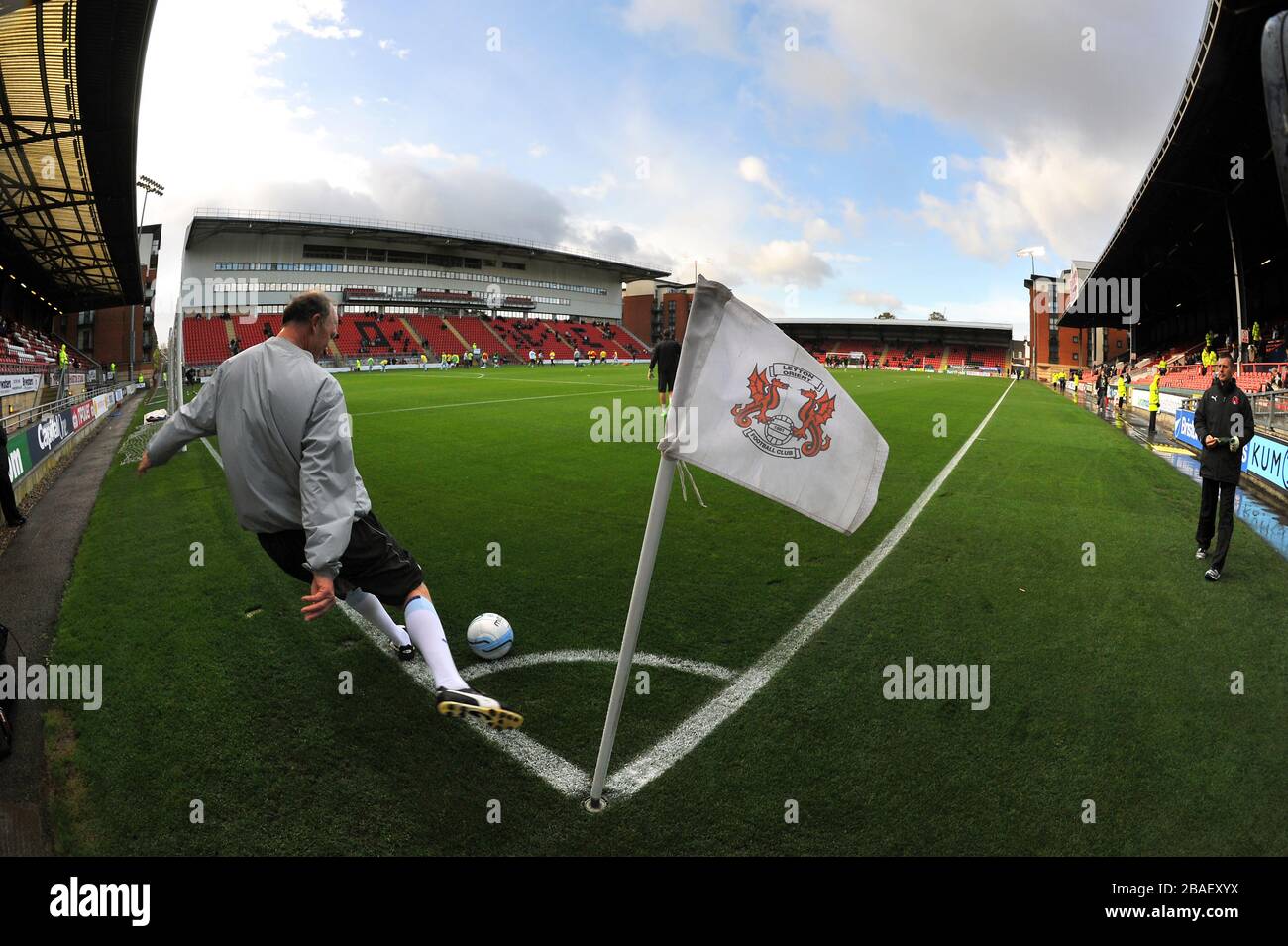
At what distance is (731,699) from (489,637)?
5.18 ft

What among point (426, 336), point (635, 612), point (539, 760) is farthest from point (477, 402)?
point (426, 336)

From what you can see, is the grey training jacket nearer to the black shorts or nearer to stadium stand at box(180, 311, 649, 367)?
the black shorts

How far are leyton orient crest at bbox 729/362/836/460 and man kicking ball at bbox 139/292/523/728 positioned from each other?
1.57 m

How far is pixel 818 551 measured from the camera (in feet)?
21.6

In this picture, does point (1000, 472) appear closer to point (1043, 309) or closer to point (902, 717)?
point (902, 717)

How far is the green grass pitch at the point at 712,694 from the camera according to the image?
2.73 metres

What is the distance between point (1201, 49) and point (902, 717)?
22110 mm

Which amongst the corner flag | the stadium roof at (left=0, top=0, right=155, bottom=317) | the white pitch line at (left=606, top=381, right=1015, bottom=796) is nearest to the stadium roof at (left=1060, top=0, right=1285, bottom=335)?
the white pitch line at (left=606, top=381, right=1015, bottom=796)

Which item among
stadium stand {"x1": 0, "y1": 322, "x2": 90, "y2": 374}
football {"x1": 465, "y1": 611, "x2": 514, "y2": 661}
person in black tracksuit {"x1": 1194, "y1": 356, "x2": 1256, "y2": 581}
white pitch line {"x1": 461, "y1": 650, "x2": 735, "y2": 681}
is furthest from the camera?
stadium stand {"x1": 0, "y1": 322, "x2": 90, "y2": 374}

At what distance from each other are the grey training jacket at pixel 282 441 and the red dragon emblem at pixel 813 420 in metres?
1.94

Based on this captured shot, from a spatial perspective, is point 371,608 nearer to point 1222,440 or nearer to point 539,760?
point 539,760

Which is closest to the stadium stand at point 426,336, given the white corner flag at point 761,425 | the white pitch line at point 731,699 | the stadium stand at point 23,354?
the stadium stand at point 23,354

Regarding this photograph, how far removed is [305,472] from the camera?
2.84 meters

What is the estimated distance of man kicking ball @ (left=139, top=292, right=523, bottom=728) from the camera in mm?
2826
